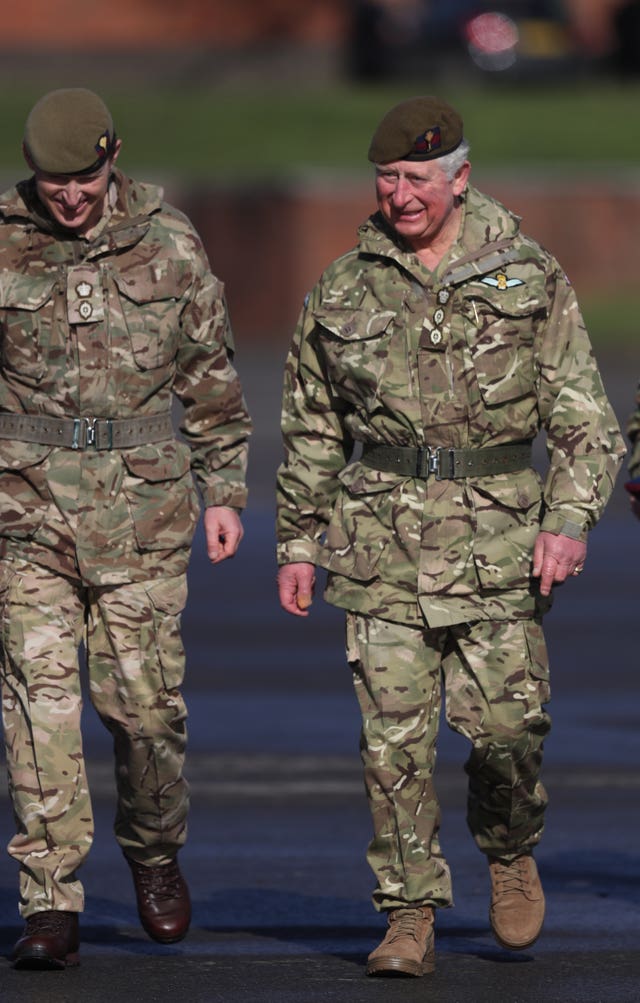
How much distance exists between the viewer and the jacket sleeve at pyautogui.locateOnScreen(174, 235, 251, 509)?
268 inches

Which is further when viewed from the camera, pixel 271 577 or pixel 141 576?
pixel 271 577

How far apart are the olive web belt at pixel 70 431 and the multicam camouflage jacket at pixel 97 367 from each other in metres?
0.02

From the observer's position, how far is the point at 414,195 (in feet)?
21.0

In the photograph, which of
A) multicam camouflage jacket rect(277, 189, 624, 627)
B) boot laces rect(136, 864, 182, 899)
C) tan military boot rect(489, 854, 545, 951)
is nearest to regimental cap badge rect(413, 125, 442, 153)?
multicam camouflage jacket rect(277, 189, 624, 627)

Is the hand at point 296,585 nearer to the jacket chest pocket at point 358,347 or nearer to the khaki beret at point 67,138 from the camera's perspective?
the jacket chest pocket at point 358,347

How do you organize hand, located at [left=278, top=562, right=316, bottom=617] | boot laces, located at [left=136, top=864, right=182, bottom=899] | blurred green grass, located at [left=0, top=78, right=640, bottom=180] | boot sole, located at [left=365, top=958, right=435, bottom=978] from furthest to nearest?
blurred green grass, located at [left=0, top=78, right=640, bottom=180], boot laces, located at [left=136, top=864, right=182, bottom=899], hand, located at [left=278, top=562, right=316, bottom=617], boot sole, located at [left=365, top=958, right=435, bottom=978]

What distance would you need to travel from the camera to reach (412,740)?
6.46 meters

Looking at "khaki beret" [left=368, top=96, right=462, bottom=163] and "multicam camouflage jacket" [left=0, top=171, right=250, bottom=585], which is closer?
"khaki beret" [left=368, top=96, right=462, bottom=163]

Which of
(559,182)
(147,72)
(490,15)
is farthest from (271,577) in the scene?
(147,72)

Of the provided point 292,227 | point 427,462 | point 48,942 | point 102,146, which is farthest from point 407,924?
point 292,227

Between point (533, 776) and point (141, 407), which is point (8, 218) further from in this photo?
point (533, 776)

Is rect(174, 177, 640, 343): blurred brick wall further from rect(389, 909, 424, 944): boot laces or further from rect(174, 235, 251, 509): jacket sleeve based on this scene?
rect(389, 909, 424, 944): boot laces

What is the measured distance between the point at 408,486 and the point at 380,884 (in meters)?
1.00

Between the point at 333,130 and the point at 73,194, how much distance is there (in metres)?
26.5
